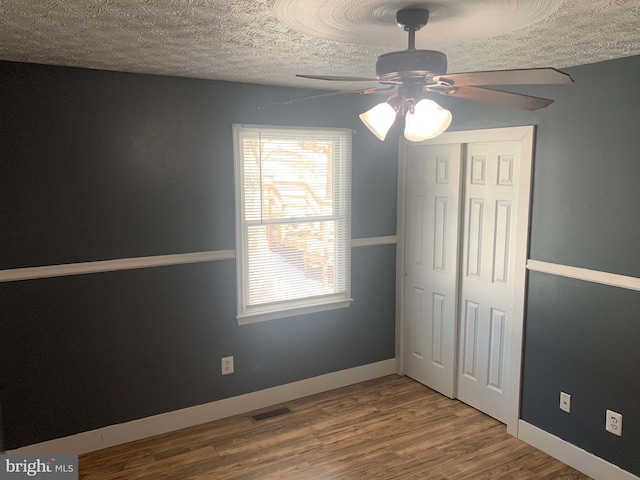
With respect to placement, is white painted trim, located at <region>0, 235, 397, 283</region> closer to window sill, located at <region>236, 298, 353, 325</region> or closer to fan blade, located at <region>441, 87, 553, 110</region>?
window sill, located at <region>236, 298, 353, 325</region>

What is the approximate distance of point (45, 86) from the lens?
9.97ft

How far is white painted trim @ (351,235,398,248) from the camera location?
429cm

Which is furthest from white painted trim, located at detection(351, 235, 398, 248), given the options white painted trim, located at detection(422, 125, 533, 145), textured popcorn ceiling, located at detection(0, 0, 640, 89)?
textured popcorn ceiling, located at detection(0, 0, 640, 89)

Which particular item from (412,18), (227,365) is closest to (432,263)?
(227,365)

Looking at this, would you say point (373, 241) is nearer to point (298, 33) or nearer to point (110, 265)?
point (110, 265)

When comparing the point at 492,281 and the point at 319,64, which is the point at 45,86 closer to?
the point at 319,64

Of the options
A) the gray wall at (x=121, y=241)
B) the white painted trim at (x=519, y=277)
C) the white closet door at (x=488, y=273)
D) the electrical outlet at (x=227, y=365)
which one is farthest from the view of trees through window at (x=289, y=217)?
the white painted trim at (x=519, y=277)

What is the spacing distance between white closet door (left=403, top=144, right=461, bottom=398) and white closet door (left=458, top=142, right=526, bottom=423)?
0.31 ft

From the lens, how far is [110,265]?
3.33m

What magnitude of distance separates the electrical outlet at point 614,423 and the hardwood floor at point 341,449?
374mm

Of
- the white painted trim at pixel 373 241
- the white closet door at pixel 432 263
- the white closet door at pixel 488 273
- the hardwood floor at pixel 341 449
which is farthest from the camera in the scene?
the white painted trim at pixel 373 241

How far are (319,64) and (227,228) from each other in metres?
1.35

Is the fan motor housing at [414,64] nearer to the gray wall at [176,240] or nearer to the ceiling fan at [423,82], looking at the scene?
the ceiling fan at [423,82]

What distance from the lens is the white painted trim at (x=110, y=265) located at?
3.07 m
